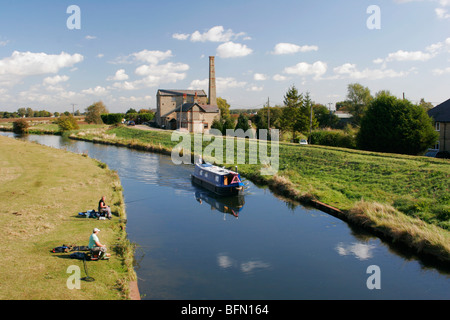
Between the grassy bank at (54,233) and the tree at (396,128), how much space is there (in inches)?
1088

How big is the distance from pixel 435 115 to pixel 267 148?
20.7 m

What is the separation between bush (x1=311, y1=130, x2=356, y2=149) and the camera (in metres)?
42.4

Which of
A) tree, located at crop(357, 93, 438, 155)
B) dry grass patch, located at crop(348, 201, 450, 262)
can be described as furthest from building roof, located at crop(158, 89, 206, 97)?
dry grass patch, located at crop(348, 201, 450, 262)

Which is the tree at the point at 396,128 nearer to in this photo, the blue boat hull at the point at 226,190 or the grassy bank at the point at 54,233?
the blue boat hull at the point at 226,190

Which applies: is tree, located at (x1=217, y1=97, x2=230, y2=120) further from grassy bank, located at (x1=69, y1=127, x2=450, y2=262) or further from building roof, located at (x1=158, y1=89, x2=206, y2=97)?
grassy bank, located at (x1=69, y1=127, x2=450, y2=262)

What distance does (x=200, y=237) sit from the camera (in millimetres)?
16703

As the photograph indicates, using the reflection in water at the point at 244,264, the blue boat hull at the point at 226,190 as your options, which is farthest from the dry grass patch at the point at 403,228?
the blue boat hull at the point at 226,190

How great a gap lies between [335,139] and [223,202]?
25236 millimetres

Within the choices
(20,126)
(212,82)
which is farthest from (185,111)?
(20,126)

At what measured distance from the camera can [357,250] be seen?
15125mm

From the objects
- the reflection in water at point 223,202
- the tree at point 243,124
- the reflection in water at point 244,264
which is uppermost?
the tree at point 243,124

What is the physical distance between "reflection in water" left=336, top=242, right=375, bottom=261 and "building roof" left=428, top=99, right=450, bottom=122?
101 feet

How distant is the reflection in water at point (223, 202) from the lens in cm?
2211
